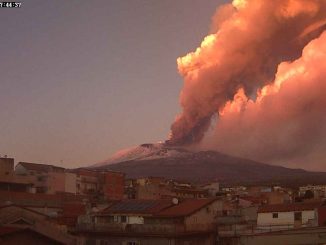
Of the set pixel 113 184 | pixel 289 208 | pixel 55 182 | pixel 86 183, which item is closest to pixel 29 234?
pixel 289 208

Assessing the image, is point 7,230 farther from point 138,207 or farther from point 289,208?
point 289,208

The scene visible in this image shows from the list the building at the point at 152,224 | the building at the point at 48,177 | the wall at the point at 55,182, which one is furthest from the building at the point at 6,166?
the building at the point at 152,224

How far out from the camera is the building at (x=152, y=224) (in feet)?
141

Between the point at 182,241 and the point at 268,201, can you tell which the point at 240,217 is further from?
the point at 268,201

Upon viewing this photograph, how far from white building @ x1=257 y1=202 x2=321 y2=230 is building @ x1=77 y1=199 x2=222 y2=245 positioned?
4.00 m

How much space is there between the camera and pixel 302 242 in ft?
121

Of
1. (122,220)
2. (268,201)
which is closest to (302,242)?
(122,220)

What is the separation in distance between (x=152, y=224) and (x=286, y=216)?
11608mm

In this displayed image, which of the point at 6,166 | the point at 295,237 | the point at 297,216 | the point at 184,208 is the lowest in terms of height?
the point at 295,237

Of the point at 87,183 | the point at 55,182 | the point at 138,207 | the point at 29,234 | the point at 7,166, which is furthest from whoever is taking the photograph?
the point at 87,183

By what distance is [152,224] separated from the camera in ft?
144

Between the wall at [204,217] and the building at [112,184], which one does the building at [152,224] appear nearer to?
the wall at [204,217]

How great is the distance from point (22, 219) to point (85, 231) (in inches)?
344

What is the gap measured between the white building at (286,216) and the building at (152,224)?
400 centimetres
